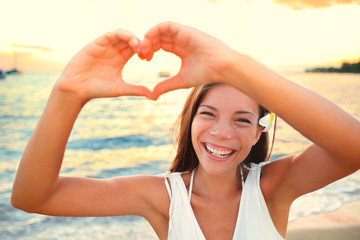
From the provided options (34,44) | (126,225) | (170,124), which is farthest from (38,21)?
(126,225)

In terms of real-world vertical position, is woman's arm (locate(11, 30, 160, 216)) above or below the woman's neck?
above

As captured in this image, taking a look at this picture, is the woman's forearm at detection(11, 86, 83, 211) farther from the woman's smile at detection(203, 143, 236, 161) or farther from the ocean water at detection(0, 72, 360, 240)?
the ocean water at detection(0, 72, 360, 240)

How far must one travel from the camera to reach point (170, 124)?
15.2 meters

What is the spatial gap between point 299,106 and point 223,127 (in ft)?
2.81

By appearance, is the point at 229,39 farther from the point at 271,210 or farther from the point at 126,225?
the point at 271,210

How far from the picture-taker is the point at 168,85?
73.9 inches

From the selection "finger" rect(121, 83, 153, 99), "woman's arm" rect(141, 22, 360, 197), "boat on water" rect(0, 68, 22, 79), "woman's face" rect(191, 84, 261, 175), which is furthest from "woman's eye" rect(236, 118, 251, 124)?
"boat on water" rect(0, 68, 22, 79)

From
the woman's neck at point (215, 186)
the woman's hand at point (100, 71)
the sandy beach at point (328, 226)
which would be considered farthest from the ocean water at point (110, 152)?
the woman's hand at point (100, 71)

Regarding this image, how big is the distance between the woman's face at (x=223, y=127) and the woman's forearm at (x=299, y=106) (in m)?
0.77

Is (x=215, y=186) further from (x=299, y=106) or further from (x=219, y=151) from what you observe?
(x=299, y=106)

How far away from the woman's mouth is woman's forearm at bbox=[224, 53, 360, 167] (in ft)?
2.89

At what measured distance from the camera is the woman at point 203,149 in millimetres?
1821

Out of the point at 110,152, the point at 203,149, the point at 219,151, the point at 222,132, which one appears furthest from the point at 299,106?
the point at 110,152

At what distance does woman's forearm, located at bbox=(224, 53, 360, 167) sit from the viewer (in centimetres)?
180
